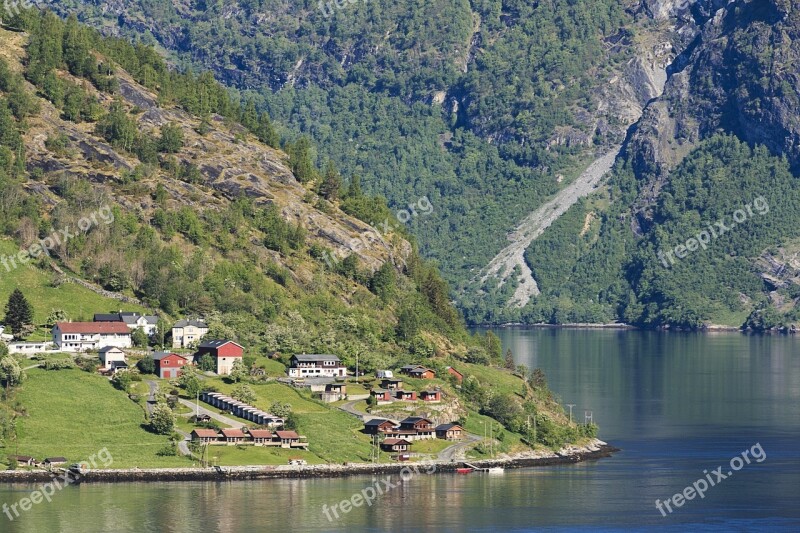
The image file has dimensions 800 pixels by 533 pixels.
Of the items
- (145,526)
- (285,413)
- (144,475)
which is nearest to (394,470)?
(285,413)

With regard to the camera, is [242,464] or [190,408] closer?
[242,464]

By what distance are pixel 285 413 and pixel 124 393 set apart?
17805 mm

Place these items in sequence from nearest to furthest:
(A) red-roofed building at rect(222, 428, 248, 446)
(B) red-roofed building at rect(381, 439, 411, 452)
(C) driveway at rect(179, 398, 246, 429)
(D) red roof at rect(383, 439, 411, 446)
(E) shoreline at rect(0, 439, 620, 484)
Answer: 1. (E) shoreline at rect(0, 439, 620, 484)
2. (A) red-roofed building at rect(222, 428, 248, 446)
3. (C) driveway at rect(179, 398, 246, 429)
4. (B) red-roofed building at rect(381, 439, 411, 452)
5. (D) red roof at rect(383, 439, 411, 446)

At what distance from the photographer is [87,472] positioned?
180 metres

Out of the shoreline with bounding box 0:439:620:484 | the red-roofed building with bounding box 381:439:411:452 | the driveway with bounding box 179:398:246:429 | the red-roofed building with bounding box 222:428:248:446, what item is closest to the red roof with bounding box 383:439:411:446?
the red-roofed building with bounding box 381:439:411:452

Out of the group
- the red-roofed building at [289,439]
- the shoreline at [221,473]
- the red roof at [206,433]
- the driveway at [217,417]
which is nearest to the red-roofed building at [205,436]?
the red roof at [206,433]

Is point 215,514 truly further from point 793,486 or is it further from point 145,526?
point 793,486

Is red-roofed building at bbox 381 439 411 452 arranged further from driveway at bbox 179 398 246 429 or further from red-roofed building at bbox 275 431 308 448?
driveway at bbox 179 398 246 429

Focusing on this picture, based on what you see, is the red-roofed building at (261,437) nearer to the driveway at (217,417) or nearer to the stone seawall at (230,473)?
the driveway at (217,417)

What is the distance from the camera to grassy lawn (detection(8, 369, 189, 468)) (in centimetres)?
18375

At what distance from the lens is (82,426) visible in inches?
7461

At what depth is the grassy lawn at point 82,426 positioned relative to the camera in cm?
18375

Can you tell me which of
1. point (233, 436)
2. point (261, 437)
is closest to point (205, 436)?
point (233, 436)

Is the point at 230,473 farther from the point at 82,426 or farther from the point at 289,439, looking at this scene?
the point at 82,426
